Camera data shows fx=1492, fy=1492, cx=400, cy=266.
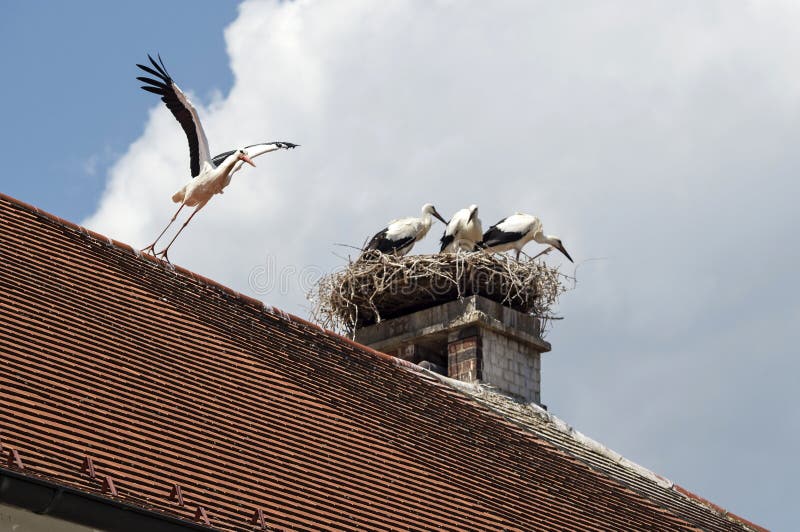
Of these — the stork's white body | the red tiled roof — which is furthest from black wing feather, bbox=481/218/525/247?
the stork's white body

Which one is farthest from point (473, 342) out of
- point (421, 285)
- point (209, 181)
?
point (209, 181)

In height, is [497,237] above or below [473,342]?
above

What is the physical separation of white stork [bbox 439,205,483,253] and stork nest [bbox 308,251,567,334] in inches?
45.8

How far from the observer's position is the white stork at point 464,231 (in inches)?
712

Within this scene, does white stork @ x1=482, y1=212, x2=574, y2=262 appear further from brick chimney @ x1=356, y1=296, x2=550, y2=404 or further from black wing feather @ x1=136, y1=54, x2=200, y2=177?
black wing feather @ x1=136, y1=54, x2=200, y2=177

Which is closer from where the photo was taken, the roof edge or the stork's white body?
the roof edge

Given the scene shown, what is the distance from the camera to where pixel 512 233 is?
733 inches

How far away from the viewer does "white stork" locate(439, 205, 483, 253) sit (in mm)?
18094

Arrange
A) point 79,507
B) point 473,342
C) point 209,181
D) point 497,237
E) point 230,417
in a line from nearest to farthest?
point 79,507, point 230,417, point 209,181, point 473,342, point 497,237

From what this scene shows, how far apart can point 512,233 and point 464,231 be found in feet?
2.65

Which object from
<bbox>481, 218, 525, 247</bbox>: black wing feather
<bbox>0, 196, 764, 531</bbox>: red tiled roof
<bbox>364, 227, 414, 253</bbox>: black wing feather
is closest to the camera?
<bbox>0, 196, 764, 531</bbox>: red tiled roof

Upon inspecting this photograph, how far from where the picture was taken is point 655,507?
13.2m

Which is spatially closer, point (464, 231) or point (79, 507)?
point (79, 507)

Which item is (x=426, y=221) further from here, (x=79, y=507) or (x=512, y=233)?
(x=79, y=507)
